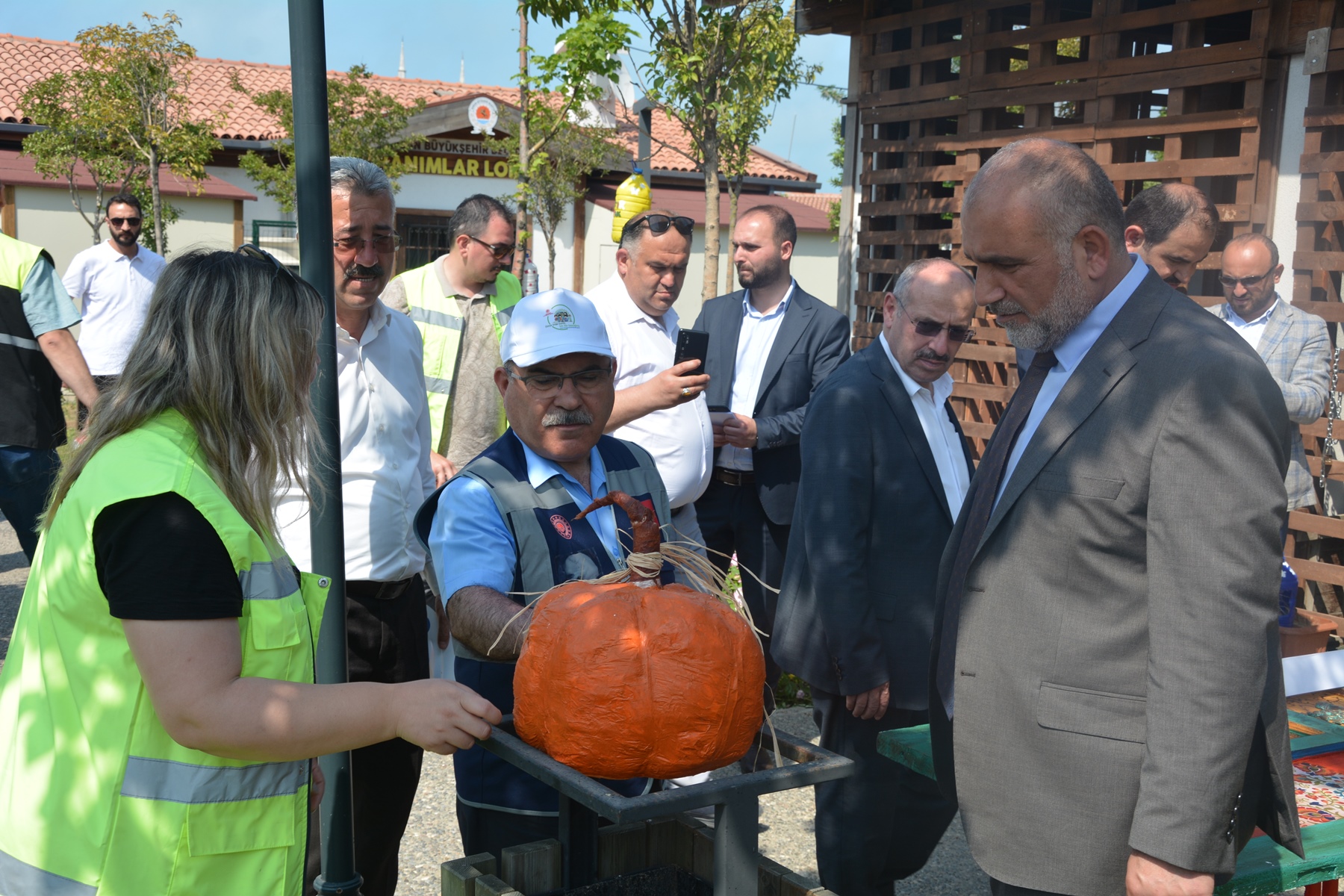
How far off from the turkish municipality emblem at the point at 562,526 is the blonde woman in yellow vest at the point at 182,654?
60 centimetres

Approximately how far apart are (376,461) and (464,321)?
163cm

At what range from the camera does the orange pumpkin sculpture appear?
5.84ft

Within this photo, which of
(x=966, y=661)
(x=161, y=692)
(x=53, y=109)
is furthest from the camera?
(x=53, y=109)

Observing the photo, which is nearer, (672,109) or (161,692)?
(161,692)

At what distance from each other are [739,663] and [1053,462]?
74cm

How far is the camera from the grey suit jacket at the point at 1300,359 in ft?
16.7

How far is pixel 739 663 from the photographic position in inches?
73.0

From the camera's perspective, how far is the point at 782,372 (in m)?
5.27

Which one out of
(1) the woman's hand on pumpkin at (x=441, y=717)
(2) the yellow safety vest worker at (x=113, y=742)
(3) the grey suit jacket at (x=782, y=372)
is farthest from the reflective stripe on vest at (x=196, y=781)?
(3) the grey suit jacket at (x=782, y=372)

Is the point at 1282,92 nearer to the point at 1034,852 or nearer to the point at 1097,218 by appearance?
the point at 1097,218

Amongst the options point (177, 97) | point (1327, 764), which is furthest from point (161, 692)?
point (177, 97)

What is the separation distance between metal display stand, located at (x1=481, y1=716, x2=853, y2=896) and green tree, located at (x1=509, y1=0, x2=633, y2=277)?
8.82 meters

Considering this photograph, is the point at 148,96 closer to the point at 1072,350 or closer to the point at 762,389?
the point at 762,389

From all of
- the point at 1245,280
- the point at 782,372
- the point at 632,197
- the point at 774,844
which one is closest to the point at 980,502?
the point at 774,844
